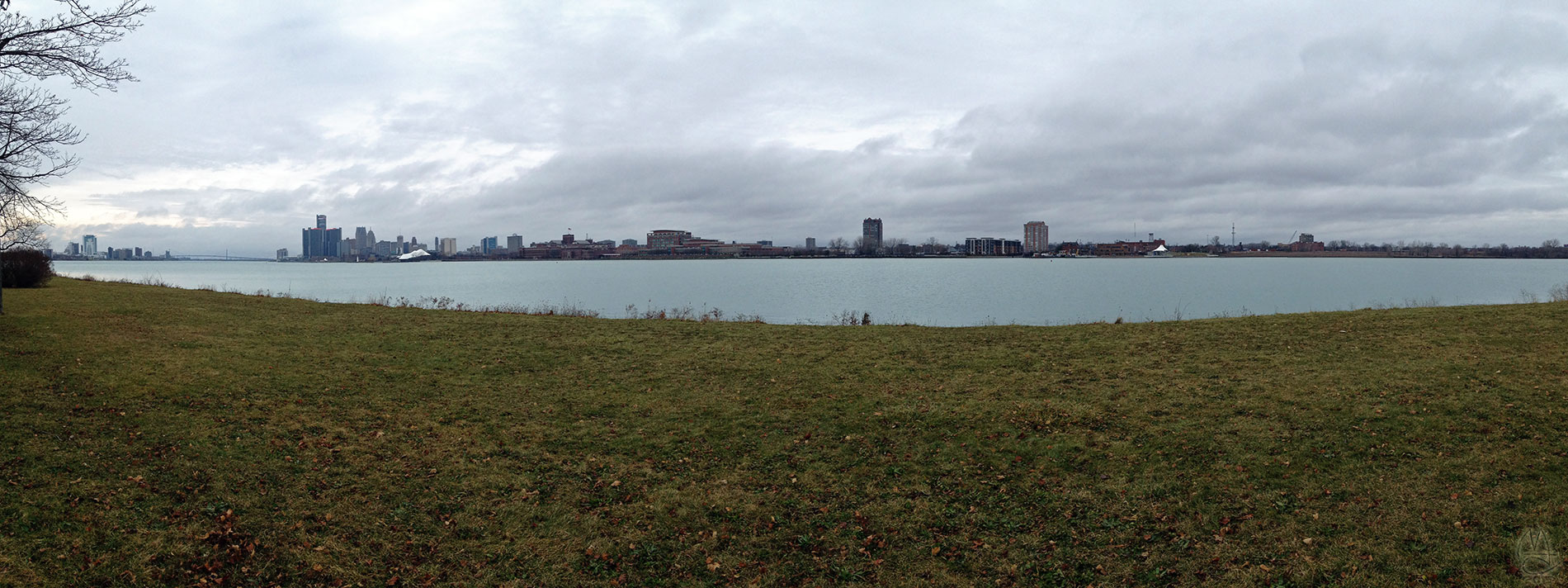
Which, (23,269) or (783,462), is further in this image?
(23,269)

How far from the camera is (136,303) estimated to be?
19.0 metres

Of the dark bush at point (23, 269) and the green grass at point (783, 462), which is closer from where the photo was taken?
the green grass at point (783, 462)

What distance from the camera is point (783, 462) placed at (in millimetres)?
9727

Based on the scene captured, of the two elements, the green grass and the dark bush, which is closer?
the green grass

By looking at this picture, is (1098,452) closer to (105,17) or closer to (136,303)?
(105,17)

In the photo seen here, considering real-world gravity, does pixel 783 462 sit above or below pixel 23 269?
below

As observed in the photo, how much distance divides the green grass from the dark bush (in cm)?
987

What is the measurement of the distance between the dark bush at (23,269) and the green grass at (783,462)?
987 centimetres

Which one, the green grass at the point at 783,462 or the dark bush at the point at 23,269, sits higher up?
the dark bush at the point at 23,269

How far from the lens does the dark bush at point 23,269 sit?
2203 centimetres

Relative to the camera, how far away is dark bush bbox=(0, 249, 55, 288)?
72.3 ft

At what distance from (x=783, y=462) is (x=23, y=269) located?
2609 centimetres

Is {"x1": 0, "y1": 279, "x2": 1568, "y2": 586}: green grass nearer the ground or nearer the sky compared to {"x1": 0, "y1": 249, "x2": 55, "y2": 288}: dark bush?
nearer the ground

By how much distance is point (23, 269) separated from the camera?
73.0 ft
